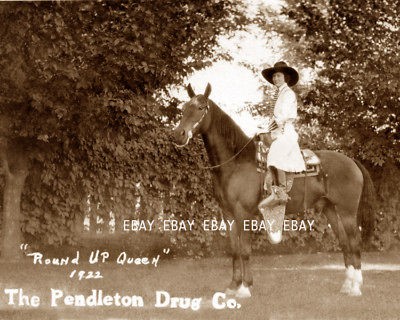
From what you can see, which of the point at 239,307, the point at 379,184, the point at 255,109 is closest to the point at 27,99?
the point at 239,307

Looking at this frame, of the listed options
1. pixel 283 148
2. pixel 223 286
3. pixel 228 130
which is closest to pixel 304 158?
pixel 283 148

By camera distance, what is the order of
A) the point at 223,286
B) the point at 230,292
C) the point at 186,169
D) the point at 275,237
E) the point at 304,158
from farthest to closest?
the point at 186,169 → the point at 223,286 → the point at 304,158 → the point at 230,292 → the point at 275,237

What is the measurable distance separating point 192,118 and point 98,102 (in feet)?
10.7

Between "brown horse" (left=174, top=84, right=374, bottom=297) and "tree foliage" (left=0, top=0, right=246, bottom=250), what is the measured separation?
9.21ft

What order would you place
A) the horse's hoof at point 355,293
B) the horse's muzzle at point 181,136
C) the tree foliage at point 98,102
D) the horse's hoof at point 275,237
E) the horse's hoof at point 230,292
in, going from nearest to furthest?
A: the horse's muzzle at point 181,136 → the horse's hoof at point 275,237 → the horse's hoof at point 230,292 → the horse's hoof at point 355,293 → the tree foliage at point 98,102

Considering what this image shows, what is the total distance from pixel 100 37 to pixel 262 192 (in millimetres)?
4481

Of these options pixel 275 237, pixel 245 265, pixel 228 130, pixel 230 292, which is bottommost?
pixel 230 292

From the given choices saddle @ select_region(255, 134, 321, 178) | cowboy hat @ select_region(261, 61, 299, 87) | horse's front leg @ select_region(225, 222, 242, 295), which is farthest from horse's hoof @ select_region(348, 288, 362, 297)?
cowboy hat @ select_region(261, 61, 299, 87)

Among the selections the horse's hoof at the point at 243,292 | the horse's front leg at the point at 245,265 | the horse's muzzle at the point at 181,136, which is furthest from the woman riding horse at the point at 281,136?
the horse's muzzle at the point at 181,136

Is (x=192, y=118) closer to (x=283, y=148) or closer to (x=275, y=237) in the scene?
(x=283, y=148)

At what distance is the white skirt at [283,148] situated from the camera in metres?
8.63

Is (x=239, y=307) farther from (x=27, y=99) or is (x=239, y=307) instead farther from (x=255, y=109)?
(x=255, y=109)

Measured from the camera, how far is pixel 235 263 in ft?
29.6

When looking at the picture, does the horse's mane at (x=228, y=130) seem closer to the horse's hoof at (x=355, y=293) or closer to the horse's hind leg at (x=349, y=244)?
the horse's hind leg at (x=349, y=244)
